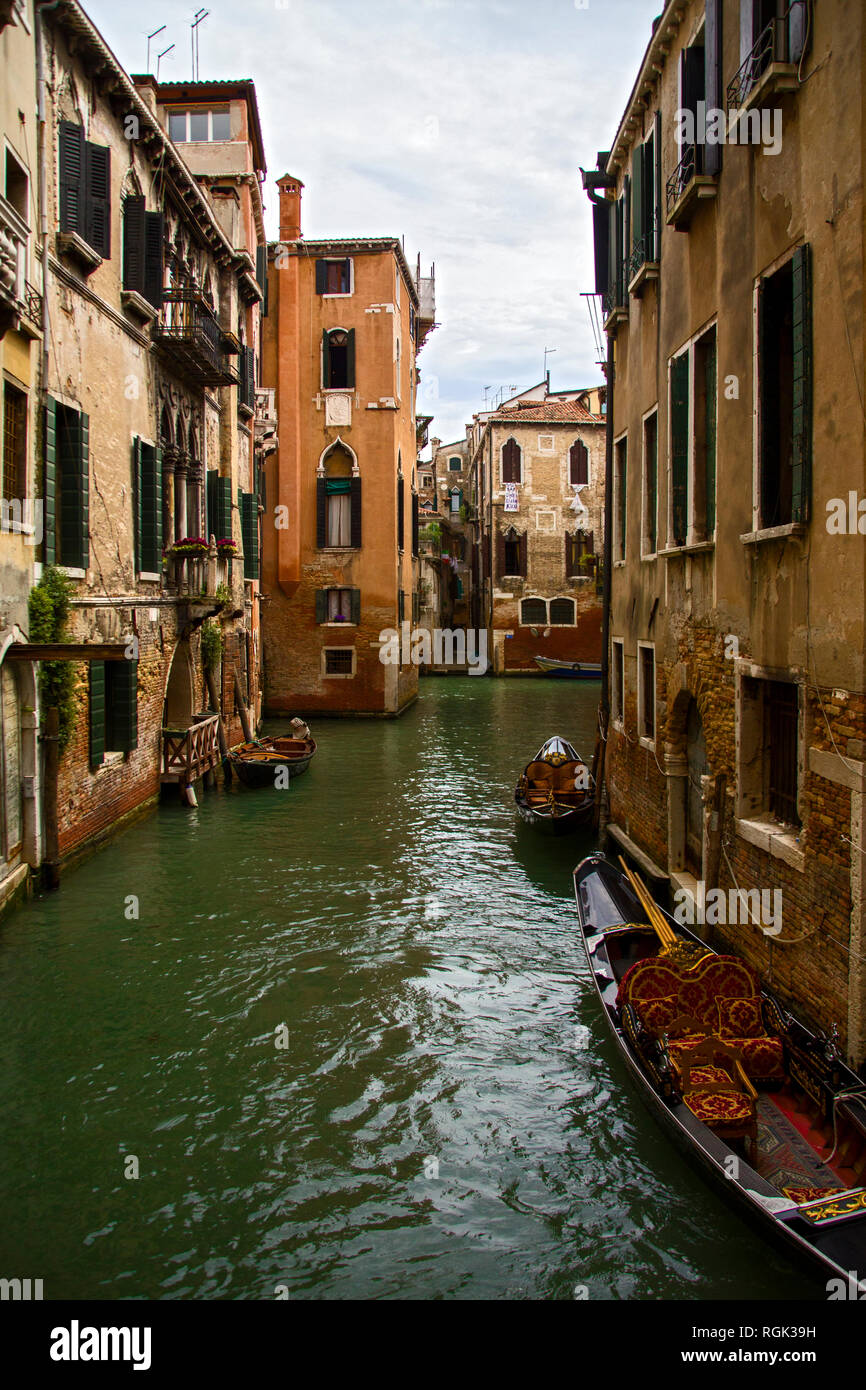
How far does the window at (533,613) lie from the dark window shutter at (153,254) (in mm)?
27518

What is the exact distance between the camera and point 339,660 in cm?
2633

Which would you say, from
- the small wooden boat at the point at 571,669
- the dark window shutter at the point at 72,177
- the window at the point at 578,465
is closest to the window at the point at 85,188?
the dark window shutter at the point at 72,177

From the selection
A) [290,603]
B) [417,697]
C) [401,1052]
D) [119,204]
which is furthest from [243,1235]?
A: [417,697]

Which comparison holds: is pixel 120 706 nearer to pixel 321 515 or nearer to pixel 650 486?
pixel 650 486

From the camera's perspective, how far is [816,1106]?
217 inches

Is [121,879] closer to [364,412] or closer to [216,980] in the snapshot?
[216,980]

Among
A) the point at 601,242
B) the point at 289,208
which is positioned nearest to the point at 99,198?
the point at 601,242

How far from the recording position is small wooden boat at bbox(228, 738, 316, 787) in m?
16.7

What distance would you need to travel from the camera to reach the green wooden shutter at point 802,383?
594 cm

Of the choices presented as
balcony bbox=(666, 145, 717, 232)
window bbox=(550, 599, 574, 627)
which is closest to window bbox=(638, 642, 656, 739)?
balcony bbox=(666, 145, 717, 232)

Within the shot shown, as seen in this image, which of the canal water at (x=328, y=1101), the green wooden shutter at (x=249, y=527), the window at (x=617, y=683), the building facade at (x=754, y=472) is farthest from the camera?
the green wooden shutter at (x=249, y=527)

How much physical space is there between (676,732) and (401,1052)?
4.18 meters

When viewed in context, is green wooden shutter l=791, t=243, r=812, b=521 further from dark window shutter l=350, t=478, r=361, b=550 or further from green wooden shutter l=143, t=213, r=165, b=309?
dark window shutter l=350, t=478, r=361, b=550

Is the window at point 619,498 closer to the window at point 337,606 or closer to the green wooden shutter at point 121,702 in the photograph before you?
the green wooden shutter at point 121,702
